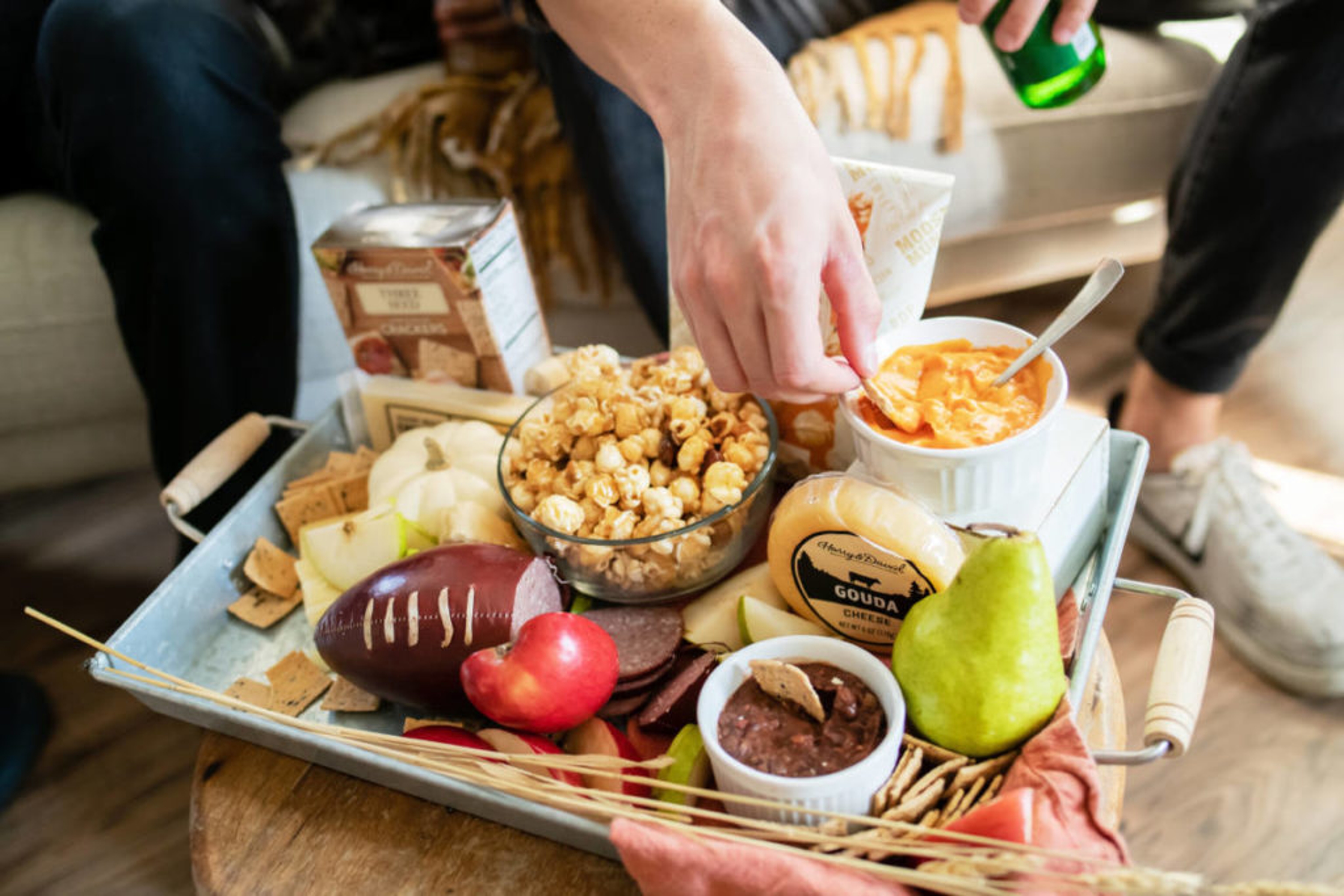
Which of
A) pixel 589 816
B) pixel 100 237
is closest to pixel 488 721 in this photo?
pixel 589 816

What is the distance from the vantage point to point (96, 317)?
1347 millimetres

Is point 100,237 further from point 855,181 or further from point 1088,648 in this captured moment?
point 1088,648

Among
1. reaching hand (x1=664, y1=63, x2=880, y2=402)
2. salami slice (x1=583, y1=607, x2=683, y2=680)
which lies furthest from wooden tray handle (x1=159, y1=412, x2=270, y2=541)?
reaching hand (x1=664, y1=63, x2=880, y2=402)

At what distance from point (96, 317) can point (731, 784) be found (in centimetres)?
116

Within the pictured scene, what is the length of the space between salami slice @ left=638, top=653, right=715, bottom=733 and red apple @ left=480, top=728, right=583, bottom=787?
64mm

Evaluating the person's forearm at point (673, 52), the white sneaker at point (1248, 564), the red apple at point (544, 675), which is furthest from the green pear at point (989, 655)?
the white sneaker at point (1248, 564)

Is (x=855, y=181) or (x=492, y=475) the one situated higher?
(x=855, y=181)

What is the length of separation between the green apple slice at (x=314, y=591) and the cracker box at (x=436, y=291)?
0.79 ft

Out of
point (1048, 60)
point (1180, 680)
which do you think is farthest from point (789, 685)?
point (1048, 60)

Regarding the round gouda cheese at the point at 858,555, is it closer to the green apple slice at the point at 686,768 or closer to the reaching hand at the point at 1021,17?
the green apple slice at the point at 686,768

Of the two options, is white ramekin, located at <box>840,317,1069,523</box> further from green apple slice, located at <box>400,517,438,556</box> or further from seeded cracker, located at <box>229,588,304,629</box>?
seeded cracker, located at <box>229,588,304,629</box>

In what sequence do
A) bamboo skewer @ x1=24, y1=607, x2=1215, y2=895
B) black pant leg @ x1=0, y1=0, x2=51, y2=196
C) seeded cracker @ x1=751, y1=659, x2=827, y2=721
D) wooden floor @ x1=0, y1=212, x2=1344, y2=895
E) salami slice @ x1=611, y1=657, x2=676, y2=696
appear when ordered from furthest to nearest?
black pant leg @ x1=0, y1=0, x2=51, y2=196 → wooden floor @ x1=0, y1=212, x2=1344, y2=895 → salami slice @ x1=611, y1=657, x2=676, y2=696 → seeded cracker @ x1=751, y1=659, x2=827, y2=721 → bamboo skewer @ x1=24, y1=607, x2=1215, y2=895

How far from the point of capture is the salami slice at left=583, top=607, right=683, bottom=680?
2.45ft

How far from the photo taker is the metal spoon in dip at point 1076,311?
696mm
